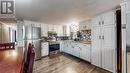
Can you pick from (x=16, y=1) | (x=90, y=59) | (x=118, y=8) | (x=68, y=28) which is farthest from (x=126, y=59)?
(x=68, y=28)

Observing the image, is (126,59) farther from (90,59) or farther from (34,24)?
(34,24)

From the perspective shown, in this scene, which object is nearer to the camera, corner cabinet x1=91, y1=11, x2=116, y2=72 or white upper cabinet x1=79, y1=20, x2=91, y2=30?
corner cabinet x1=91, y1=11, x2=116, y2=72

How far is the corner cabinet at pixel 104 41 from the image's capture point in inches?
127

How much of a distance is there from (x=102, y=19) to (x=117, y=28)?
0.64 meters

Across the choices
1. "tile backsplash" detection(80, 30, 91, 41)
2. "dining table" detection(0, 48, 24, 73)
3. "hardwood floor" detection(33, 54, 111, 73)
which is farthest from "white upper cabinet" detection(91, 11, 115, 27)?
"dining table" detection(0, 48, 24, 73)

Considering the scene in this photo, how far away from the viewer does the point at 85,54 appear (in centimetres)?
458

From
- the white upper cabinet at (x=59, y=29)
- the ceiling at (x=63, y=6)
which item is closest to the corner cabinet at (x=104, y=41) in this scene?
the ceiling at (x=63, y=6)

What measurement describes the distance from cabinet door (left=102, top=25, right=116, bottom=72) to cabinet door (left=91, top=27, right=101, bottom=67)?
0.21 metres

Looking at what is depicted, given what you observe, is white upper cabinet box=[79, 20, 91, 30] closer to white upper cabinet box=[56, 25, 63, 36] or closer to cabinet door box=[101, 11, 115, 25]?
cabinet door box=[101, 11, 115, 25]

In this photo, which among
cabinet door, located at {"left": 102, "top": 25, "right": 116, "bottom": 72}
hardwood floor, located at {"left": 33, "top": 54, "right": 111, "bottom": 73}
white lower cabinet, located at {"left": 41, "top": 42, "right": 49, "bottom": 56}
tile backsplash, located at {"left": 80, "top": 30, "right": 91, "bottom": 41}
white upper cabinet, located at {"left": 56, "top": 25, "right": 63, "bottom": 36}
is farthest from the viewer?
white upper cabinet, located at {"left": 56, "top": 25, "right": 63, "bottom": 36}

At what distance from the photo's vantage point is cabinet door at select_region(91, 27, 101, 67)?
12.3 ft

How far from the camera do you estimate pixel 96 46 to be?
12.8ft

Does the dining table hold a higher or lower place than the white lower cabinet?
higher

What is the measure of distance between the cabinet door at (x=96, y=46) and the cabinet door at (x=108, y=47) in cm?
21
